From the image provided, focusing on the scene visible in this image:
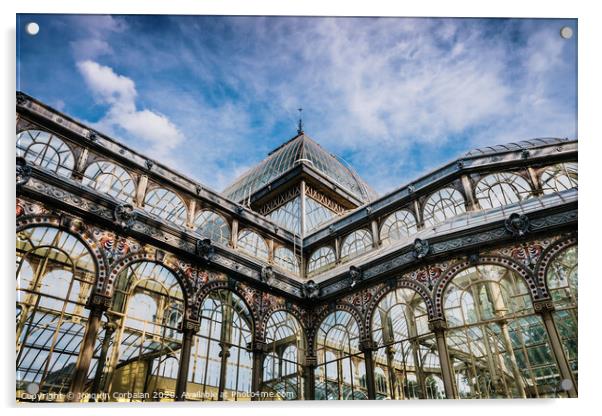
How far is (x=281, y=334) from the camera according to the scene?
18938 millimetres

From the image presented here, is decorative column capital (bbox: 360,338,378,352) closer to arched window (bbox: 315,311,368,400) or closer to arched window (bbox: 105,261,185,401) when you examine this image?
arched window (bbox: 315,311,368,400)

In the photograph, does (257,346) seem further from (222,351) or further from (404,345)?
(404,345)

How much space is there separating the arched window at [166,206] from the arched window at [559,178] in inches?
577

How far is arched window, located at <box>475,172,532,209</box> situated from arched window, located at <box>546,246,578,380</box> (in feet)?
15.0

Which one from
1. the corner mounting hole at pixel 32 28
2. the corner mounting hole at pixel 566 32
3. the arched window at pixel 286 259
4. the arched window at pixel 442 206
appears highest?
the arched window at pixel 442 206

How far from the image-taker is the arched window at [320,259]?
2319 centimetres

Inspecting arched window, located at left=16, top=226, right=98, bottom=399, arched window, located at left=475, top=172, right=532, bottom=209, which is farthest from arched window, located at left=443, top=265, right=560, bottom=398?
arched window, located at left=16, top=226, right=98, bottom=399

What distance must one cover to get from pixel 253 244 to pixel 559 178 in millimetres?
13327

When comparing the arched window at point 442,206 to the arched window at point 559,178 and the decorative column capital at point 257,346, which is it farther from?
the decorative column capital at point 257,346

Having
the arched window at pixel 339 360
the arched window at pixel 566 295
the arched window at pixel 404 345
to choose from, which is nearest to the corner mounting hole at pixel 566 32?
the arched window at pixel 566 295

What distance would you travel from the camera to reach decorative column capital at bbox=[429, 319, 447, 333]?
51.3 ft
